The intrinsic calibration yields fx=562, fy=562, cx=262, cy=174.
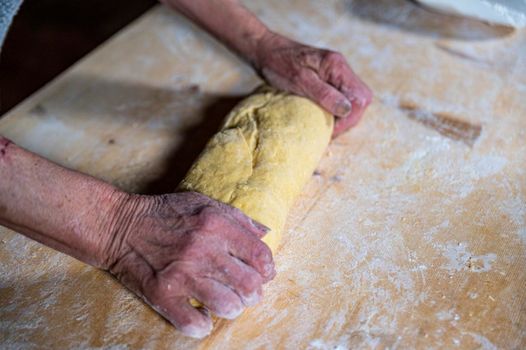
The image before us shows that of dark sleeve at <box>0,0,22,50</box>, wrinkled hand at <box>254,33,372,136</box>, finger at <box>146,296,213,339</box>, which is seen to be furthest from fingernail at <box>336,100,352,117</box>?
dark sleeve at <box>0,0,22,50</box>

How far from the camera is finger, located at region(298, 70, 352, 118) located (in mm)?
1751

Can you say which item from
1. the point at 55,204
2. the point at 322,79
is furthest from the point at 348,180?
the point at 55,204

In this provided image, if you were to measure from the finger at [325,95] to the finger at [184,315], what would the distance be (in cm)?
79

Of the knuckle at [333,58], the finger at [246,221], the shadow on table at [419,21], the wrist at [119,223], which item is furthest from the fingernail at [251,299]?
the shadow on table at [419,21]

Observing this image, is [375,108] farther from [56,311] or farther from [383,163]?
[56,311]

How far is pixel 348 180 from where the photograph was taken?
1.73 m

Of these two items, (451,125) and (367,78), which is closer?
(451,125)

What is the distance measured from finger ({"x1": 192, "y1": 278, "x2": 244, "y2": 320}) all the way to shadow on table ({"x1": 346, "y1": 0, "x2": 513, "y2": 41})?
4.98 feet

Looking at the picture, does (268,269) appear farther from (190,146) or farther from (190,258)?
(190,146)

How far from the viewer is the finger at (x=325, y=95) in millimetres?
1751

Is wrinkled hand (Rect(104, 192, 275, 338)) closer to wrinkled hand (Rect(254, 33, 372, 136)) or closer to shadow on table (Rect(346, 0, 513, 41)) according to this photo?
wrinkled hand (Rect(254, 33, 372, 136))

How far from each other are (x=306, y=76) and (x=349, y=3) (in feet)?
2.76

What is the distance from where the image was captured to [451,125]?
1915mm

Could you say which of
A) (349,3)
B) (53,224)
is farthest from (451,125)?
(53,224)
